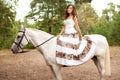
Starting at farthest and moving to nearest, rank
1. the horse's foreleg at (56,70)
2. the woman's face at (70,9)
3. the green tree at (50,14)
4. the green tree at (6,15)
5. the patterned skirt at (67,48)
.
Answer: the green tree at (50,14), the green tree at (6,15), the woman's face at (70,9), the patterned skirt at (67,48), the horse's foreleg at (56,70)

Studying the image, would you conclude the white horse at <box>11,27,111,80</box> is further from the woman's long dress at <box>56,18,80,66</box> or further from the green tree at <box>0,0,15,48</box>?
the green tree at <box>0,0,15,48</box>

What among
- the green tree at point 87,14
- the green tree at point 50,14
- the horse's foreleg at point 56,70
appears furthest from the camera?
the green tree at point 87,14

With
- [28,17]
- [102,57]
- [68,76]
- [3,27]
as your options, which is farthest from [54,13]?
[102,57]

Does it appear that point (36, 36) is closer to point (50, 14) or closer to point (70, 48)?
point (70, 48)

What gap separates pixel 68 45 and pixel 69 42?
3.1 inches

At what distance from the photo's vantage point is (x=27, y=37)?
6.86m

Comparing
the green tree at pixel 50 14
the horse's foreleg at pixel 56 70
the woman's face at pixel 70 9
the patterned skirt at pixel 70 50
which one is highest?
the woman's face at pixel 70 9

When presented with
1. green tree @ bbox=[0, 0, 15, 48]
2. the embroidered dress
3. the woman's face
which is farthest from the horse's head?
green tree @ bbox=[0, 0, 15, 48]

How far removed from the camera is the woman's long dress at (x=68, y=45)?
272 inches

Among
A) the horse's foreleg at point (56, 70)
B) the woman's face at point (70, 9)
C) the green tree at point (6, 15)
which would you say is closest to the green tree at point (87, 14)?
Result: the green tree at point (6, 15)

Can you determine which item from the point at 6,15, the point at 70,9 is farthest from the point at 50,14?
the point at 70,9

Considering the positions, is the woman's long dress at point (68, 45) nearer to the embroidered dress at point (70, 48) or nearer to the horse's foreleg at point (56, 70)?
the embroidered dress at point (70, 48)

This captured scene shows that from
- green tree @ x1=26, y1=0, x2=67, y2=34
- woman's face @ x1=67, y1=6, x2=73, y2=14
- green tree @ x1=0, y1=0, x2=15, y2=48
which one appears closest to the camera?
woman's face @ x1=67, y1=6, x2=73, y2=14

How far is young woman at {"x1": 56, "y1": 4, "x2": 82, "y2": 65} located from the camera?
22.6ft
